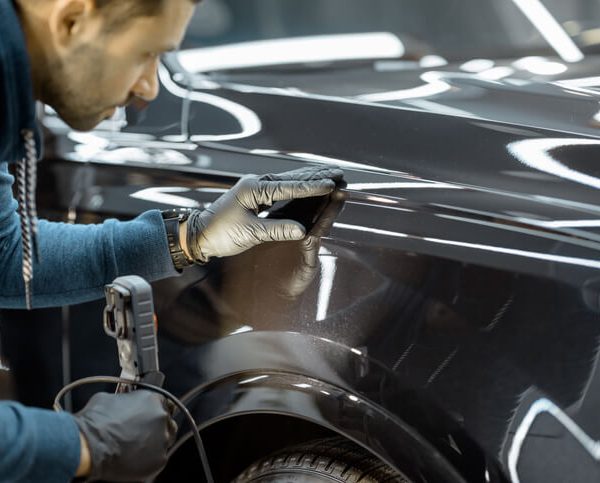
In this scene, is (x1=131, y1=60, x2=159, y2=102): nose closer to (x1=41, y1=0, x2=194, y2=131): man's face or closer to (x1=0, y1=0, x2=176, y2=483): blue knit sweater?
(x1=41, y1=0, x2=194, y2=131): man's face

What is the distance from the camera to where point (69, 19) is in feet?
4.52

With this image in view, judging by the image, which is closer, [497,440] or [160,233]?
[497,440]

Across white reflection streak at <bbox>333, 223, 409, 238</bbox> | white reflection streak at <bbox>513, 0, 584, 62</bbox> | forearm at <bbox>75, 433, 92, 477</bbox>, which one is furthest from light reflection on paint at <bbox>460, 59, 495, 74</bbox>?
forearm at <bbox>75, 433, 92, 477</bbox>

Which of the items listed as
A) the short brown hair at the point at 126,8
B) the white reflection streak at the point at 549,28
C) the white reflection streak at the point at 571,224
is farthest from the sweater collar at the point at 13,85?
the white reflection streak at the point at 549,28

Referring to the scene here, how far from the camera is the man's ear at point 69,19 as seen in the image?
136cm

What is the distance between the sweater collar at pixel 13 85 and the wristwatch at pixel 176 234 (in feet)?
1.22

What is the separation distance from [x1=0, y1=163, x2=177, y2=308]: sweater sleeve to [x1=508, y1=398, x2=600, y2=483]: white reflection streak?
2.23 ft

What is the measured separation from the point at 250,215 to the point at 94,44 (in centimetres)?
Answer: 42

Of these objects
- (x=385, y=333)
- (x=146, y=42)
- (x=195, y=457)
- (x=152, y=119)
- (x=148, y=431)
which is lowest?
(x=195, y=457)

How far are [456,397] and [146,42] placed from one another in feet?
2.18

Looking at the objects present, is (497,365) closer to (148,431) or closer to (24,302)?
(148,431)

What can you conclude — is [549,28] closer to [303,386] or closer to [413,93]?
[413,93]

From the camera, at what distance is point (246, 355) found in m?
1.70

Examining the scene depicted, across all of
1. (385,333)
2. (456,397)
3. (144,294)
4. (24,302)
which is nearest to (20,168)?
(144,294)
